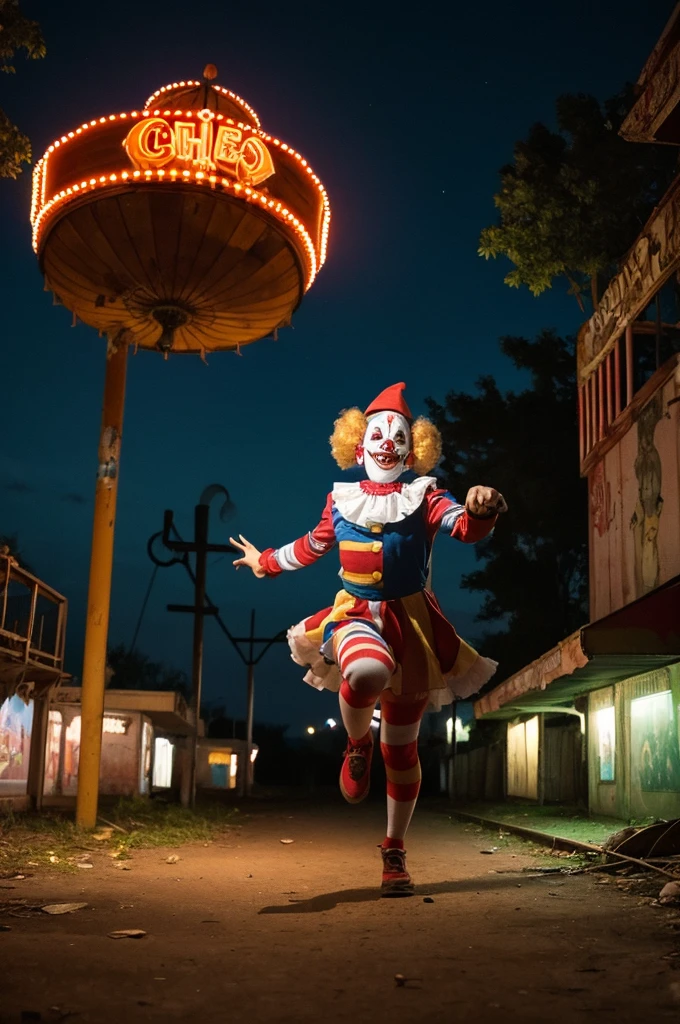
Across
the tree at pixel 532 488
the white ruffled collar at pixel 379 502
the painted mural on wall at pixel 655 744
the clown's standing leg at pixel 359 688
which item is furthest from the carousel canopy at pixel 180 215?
the tree at pixel 532 488

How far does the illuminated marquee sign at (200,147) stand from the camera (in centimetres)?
941

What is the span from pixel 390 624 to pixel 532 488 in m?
19.2

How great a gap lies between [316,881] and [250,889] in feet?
2.29

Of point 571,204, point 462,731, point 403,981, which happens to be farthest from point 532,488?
point 403,981

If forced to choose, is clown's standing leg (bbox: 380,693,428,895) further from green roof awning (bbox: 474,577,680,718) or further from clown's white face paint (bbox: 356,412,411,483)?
green roof awning (bbox: 474,577,680,718)

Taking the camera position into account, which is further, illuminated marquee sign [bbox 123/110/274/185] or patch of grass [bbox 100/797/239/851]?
patch of grass [bbox 100/797/239/851]

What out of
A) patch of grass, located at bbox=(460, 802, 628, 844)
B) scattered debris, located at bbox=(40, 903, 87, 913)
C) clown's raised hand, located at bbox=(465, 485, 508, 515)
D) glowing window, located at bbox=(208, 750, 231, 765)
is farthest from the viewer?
glowing window, located at bbox=(208, 750, 231, 765)

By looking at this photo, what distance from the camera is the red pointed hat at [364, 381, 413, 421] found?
6609 millimetres

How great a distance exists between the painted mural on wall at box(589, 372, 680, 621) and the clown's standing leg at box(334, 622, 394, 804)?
19.0 feet

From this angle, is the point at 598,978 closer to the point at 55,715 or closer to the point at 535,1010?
the point at 535,1010

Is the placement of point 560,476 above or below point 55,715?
above

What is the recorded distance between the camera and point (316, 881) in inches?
263

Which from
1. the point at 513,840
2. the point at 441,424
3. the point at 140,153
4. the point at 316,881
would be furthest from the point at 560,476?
the point at 316,881

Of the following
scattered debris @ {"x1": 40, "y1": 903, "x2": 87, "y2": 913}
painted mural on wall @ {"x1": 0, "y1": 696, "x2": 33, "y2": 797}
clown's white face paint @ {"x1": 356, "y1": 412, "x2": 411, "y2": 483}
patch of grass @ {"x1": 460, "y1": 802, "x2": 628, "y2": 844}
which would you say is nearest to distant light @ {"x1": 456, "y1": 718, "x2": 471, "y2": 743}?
patch of grass @ {"x1": 460, "y1": 802, "x2": 628, "y2": 844}
